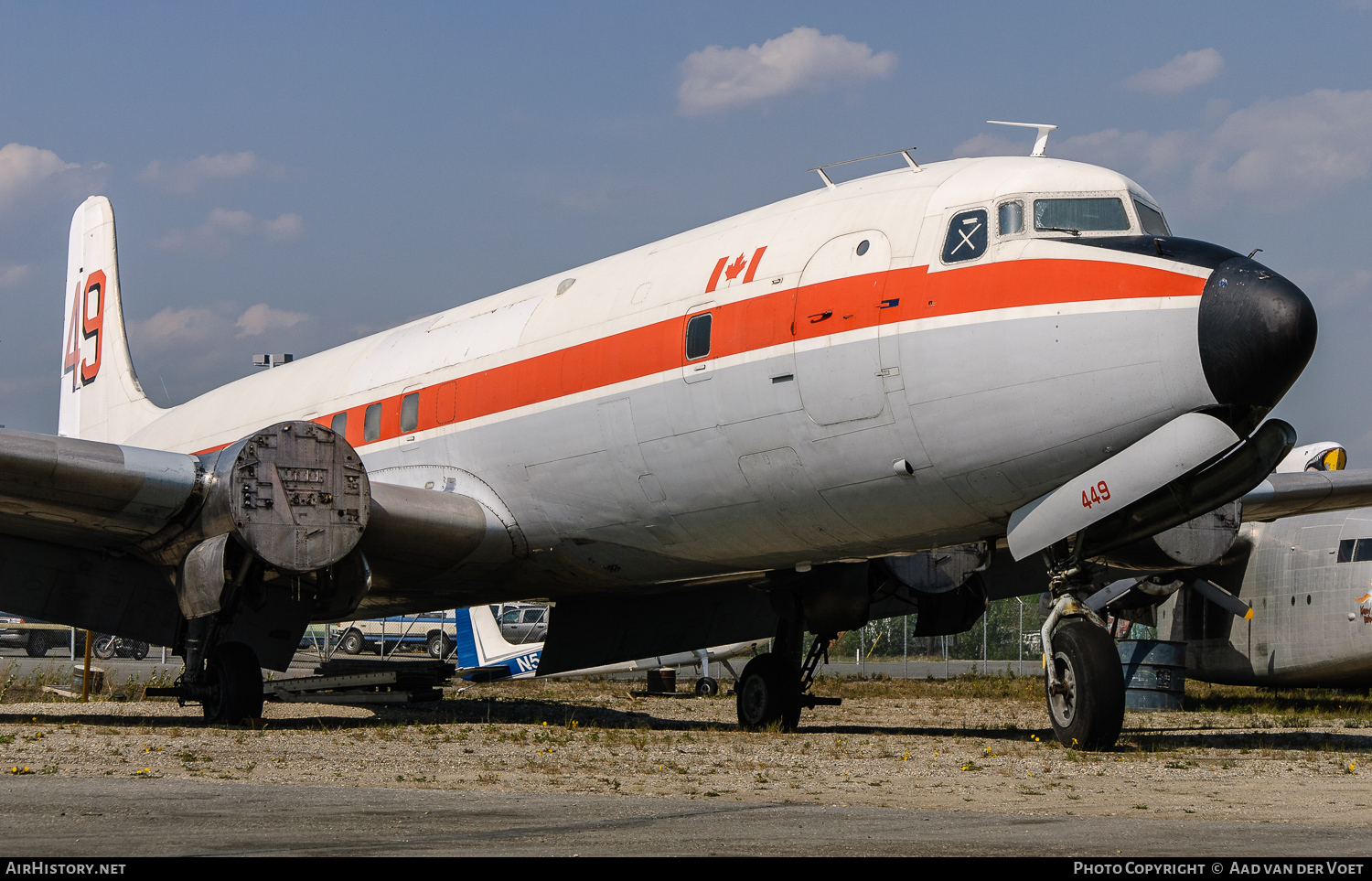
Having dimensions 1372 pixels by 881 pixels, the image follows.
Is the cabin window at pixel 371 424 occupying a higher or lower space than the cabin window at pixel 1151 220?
lower

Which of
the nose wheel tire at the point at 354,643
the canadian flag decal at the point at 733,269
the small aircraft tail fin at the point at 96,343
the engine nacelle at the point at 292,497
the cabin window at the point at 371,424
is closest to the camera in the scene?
the canadian flag decal at the point at 733,269

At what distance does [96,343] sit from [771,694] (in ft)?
45.5

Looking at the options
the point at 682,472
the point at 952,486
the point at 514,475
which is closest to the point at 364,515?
the point at 514,475

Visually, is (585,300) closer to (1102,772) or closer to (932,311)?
(932,311)

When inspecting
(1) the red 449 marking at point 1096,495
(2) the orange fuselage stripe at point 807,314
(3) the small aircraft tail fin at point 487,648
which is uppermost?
(2) the orange fuselage stripe at point 807,314

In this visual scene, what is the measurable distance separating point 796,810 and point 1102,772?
3030 millimetres

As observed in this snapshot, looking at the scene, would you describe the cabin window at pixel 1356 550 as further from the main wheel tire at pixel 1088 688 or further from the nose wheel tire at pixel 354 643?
the nose wheel tire at pixel 354 643

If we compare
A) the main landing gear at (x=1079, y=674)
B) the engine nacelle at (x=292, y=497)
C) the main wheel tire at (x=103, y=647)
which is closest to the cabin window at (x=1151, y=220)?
the main landing gear at (x=1079, y=674)

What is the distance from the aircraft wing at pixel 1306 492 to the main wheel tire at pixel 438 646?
1251 inches

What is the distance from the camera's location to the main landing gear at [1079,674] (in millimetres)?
9453

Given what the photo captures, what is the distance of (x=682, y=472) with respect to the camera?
11.3m

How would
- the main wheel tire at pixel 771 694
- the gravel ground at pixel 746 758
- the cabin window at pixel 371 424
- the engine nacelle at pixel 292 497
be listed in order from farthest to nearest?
the cabin window at pixel 371 424 → the main wheel tire at pixel 771 694 → the engine nacelle at pixel 292 497 → the gravel ground at pixel 746 758

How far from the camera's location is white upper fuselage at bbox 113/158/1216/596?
903cm

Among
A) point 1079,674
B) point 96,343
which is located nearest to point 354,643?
point 96,343
